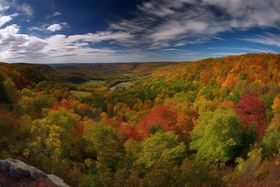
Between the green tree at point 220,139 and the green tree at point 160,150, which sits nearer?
the green tree at point 160,150

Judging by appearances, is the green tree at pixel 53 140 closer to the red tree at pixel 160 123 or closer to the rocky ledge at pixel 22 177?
the rocky ledge at pixel 22 177

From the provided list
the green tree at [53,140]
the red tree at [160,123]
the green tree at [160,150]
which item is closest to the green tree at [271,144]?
the green tree at [160,150]

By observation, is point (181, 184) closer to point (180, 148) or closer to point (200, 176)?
point (200, 176)

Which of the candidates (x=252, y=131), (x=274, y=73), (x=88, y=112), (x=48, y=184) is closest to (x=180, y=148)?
(x=252, y=131)

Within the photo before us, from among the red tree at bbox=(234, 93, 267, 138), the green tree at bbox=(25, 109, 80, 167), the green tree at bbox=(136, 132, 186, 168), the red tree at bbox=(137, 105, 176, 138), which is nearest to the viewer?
the green tree at bbox=(25, 109, 80, 167)

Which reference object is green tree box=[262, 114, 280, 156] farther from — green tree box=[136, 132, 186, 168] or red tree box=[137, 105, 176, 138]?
red tree box=[137, 105, 176, 138]

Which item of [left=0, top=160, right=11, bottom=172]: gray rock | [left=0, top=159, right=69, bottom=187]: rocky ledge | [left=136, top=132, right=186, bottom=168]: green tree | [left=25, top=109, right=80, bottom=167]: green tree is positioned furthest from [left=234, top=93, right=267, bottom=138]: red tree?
[left=0, top=160, right=11, bottom=172]: gray rock
